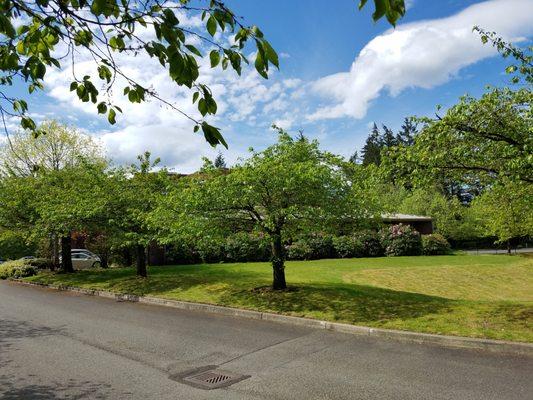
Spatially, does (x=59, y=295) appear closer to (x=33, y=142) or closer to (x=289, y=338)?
(x=289, y=338)

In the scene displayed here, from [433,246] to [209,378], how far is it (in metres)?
28.4

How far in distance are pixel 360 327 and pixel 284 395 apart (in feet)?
13.1

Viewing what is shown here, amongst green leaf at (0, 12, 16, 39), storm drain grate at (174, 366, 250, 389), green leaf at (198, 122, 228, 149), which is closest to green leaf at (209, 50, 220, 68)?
green leaf at (198, 122, 228, 149)

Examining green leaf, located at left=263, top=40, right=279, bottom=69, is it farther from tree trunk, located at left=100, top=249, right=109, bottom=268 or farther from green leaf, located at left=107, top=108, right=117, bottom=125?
tree trunk, located at left=100, top=249, right=109, bottom=268

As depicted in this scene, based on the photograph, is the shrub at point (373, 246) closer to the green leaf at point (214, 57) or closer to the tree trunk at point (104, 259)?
the tree trunk at point (104, 259)

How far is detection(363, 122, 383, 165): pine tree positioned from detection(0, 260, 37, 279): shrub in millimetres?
67903

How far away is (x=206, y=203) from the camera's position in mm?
12273

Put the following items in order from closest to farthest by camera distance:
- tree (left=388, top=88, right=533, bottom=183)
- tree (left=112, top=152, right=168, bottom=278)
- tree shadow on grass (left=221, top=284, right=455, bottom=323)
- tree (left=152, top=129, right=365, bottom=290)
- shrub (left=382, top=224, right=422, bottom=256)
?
tree (left=388, top=88, right=533, bottom=183), tree shadow on grass (left=221, top=284, right=455, bottom=323), tree (left=152, top=129, right=365, bottom=290), tree (left=112, top=152, right=168, bottom=278), shrub (left=382, top=224, right=422, bottom=256)

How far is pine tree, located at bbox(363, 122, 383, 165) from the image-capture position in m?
87.2

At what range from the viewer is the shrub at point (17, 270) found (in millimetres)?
25073

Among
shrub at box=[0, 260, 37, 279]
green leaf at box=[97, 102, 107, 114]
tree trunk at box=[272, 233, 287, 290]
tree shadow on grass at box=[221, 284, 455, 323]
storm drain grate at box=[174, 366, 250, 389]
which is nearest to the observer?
green leaf at box=[97, 102, 107, 114]

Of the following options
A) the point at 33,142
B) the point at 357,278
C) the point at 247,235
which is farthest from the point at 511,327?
the point at 33,142

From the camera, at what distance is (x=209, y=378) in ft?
21.0

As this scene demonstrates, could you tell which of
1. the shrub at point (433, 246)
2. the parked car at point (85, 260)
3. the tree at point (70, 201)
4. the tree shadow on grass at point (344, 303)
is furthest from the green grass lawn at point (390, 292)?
the parked car at point (85, 260)
